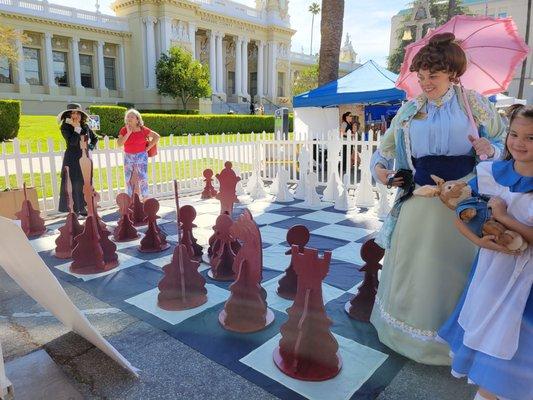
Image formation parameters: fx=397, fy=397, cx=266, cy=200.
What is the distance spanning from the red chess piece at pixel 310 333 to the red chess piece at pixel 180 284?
43.8 inches

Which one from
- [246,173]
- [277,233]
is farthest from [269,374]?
[246,173]

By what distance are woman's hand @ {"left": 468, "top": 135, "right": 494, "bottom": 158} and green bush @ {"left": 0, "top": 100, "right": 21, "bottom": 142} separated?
1664 centimetres

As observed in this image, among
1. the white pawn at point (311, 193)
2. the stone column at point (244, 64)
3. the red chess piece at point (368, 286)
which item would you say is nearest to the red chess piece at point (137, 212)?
the white pawn at point (311, 193)

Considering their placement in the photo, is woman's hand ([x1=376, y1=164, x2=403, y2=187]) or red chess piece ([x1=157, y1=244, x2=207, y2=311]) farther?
red chess piece ([x1=157, y1=244, x2=207, y2=311])

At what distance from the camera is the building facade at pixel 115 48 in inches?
1238

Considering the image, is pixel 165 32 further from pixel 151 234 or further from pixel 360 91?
pixel 151 234

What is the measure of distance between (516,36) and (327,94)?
23.0 feet

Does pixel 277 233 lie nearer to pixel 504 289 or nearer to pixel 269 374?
pixel 269 374

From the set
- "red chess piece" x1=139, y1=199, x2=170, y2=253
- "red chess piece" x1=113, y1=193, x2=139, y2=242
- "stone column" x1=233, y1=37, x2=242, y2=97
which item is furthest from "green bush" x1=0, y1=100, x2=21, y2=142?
"stone column" x1=233, y1=37, x2=242, y2=97

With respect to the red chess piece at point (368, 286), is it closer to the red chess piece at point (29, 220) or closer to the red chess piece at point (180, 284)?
the red chess piece at point (180, 284)

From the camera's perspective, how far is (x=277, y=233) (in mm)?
5168

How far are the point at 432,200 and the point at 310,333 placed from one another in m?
1.00

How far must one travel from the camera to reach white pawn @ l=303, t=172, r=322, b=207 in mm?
6633

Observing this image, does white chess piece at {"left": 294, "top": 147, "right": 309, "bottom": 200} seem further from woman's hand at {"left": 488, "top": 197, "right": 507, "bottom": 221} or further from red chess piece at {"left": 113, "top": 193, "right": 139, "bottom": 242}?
woman's hand at {"left": 488, "top": 197, "right": 507, "bottom": 221}
